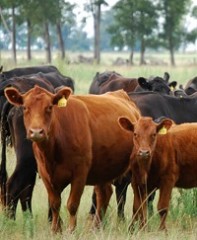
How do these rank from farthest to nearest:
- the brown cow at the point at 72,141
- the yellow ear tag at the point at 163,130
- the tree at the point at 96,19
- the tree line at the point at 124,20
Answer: the tree at the point at 96,19 < the tree line at the point at 124,20 < the yellow ear tag at the point at 163,130 < the brown cow at the point at 72,141

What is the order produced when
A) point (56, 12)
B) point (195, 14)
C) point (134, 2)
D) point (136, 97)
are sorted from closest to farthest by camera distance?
point (136, 97)
point (56, 12)
point (134, 2)
point (195, 14)

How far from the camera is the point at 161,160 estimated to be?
26.8 feet

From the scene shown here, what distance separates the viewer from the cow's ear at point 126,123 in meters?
7.78

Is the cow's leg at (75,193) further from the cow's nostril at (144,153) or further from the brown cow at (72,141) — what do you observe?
the cow's nostril at (144,153)

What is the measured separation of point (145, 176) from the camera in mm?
7949

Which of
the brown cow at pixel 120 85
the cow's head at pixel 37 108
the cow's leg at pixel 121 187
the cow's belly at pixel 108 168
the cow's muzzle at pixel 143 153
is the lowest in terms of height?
the cow's leg at pixel 121 187

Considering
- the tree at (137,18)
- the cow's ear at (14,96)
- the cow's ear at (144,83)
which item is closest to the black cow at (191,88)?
the cow's ear at (144,83)

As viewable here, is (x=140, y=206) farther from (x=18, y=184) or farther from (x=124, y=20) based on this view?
(x=124, y=20)

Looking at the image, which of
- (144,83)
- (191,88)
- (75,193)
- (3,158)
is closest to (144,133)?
(75,193)

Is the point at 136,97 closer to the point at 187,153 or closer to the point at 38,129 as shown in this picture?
the point at 187,153

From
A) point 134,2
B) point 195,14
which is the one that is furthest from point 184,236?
point 195,14

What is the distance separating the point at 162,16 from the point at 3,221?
4923cm

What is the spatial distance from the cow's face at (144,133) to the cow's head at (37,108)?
96cm

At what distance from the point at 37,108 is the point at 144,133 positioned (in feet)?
4.43
